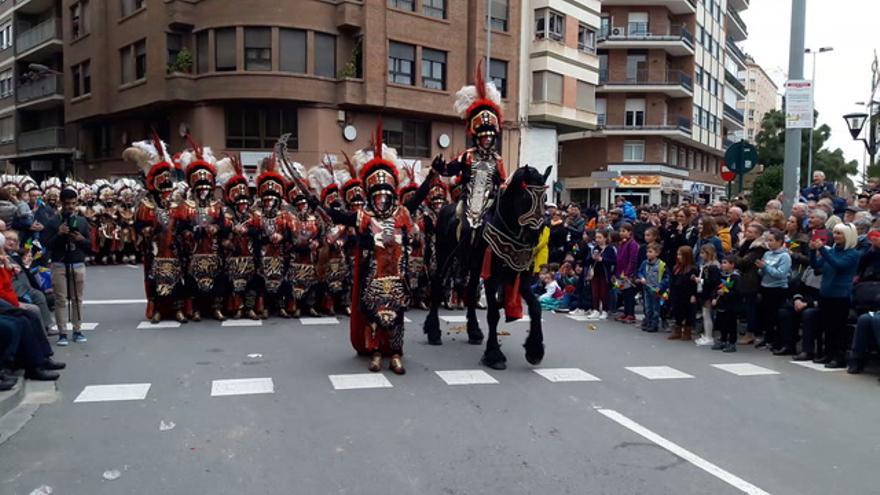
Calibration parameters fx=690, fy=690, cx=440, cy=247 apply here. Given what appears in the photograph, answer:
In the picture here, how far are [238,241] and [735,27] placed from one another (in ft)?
211

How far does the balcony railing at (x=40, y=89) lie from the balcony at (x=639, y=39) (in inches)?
1281

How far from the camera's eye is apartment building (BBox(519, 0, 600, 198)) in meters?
33.0

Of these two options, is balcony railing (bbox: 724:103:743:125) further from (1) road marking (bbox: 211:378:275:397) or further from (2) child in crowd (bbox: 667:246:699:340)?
(1) road marking (bbox: 211:378:275:397)

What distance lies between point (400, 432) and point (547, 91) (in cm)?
2942

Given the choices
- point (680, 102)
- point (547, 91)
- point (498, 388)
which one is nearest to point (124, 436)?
point (498, 388)

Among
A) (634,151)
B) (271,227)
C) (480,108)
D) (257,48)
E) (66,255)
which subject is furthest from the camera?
(634,151)

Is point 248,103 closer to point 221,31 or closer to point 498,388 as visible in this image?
point 221,31

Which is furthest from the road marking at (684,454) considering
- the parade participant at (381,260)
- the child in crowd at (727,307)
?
the child in crowd at (727,307)

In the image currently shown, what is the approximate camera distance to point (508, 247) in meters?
7.57

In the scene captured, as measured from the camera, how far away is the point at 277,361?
8.00 m

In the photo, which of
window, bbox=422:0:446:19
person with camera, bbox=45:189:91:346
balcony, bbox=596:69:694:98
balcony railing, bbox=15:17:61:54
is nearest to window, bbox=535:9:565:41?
window, bbox=422:0:446:19

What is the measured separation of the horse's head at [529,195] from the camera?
7.21m

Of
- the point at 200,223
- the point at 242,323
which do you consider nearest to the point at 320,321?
the point at 242,323

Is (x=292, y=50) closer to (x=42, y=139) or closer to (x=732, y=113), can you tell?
(x=42, y=139)
